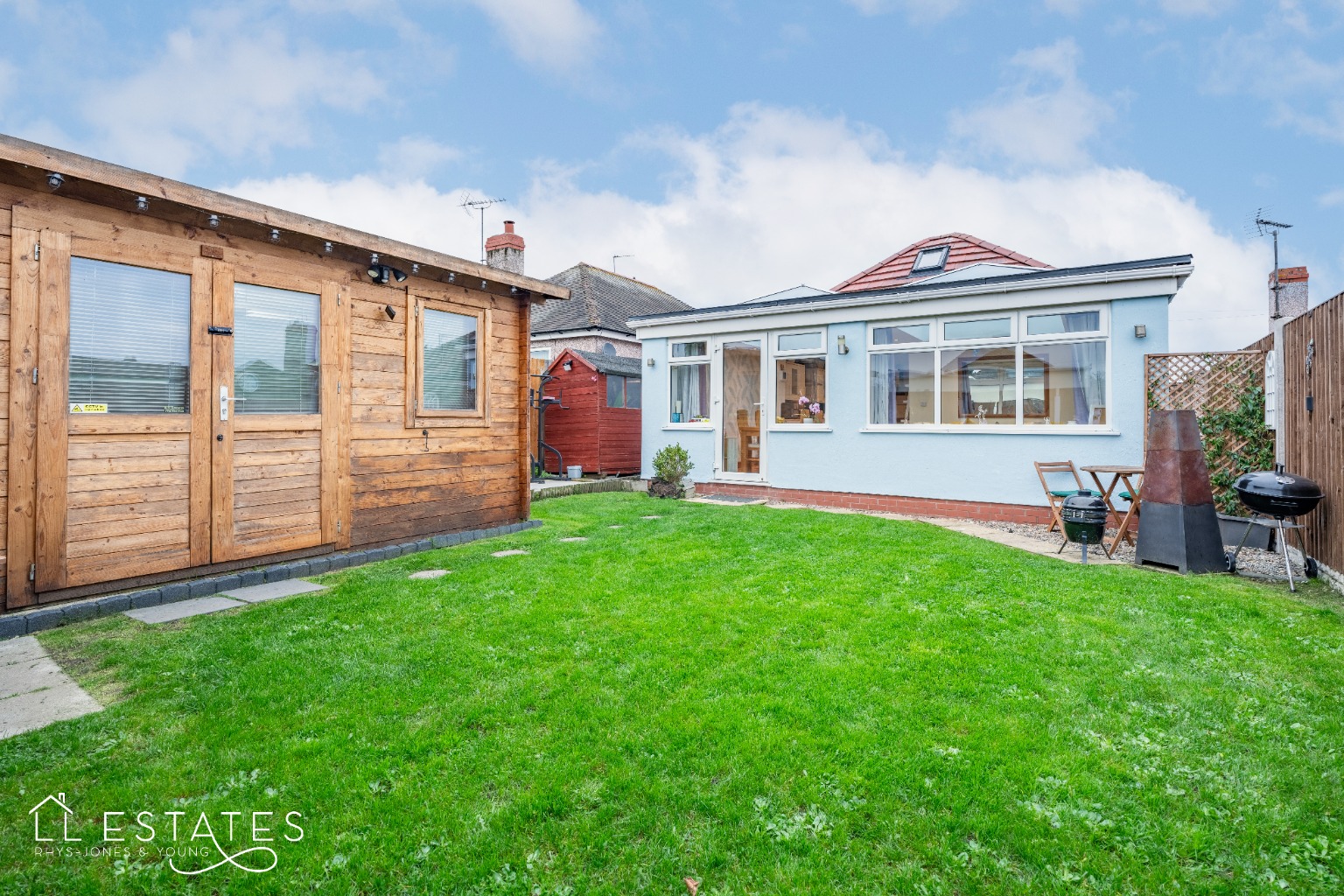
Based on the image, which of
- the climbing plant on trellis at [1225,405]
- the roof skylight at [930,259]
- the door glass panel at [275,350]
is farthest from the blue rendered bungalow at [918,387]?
the roof skylight at [930,259]

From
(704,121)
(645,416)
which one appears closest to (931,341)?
(645,416)

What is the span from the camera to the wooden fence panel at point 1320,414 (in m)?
5.00

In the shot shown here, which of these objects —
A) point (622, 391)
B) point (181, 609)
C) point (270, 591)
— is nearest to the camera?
point (181, 609)

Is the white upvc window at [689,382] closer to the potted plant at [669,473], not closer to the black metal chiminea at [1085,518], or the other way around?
the potted plant at [669,473]

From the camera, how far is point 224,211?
495cm

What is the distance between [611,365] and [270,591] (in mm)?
9327

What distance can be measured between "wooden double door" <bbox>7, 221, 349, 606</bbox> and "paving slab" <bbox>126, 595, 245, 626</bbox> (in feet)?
1.25

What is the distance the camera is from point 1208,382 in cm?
760

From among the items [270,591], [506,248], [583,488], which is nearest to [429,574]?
[270,591]

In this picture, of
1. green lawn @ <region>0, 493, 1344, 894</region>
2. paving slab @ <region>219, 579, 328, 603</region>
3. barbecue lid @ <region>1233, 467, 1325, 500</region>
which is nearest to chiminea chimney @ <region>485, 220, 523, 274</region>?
paving slab @ <region>219, 579, 328, 603</region>

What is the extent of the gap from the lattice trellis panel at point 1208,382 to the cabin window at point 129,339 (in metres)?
9.00

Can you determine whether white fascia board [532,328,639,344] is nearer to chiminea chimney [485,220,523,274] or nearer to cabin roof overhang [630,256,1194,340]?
chiminea chimney [485,220,523,274]

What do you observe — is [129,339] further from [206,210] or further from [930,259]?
[930,259]

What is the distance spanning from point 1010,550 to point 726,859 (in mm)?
5592
